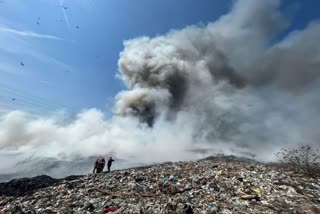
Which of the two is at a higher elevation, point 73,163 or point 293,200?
point 73,163

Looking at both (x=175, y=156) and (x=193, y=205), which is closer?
(x=193, y=205)

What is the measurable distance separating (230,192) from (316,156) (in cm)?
639

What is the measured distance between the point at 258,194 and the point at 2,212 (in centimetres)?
1072

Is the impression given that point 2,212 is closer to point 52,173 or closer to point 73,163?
point 52,173

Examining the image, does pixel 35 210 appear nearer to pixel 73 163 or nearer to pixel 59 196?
pixel 59 196

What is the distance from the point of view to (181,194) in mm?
9797

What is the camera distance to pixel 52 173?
134ft

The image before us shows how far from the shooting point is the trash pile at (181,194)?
853 centimetres

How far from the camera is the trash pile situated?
8531 mm

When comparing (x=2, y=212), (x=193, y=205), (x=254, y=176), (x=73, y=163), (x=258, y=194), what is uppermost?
(x=73, y=163)

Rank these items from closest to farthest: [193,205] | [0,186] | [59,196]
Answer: [193,205] → [59,196] → [0,186]

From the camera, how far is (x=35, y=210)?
1002 cm

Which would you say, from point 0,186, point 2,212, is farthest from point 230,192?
point 0,186

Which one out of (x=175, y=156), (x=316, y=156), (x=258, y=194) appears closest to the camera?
(x=258, y=194)
